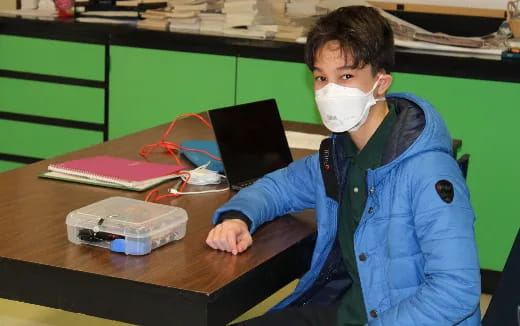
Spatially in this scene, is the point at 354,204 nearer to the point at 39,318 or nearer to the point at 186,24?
the point at 39,318

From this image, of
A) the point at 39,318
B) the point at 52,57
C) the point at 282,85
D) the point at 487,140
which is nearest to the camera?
the point at 39,318

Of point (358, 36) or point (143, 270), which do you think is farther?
point (358, 36)

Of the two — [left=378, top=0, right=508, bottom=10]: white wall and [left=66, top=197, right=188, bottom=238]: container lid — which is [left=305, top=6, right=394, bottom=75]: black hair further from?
[left=378, top=0, right=508, bottom=10]: white wall

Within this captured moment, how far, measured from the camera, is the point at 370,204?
2.09m

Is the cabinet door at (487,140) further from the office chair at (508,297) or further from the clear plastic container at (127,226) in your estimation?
the clear plastic container at (127,226)

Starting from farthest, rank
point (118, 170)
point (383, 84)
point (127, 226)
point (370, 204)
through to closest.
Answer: point (118, 170), point (383, 84), point (370, 204), point (127, 226)

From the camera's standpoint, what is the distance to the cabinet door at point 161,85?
4.43 meters

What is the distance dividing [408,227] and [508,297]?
245mm

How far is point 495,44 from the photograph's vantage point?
13.4 ft

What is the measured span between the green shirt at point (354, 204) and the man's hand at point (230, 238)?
246mm

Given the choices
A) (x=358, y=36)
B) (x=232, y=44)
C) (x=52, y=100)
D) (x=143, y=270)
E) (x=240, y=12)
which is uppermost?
(x=358, y=36)

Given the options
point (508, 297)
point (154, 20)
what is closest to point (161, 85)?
point (154, 20)

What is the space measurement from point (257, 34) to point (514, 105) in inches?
46.3

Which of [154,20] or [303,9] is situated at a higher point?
[303,9]
